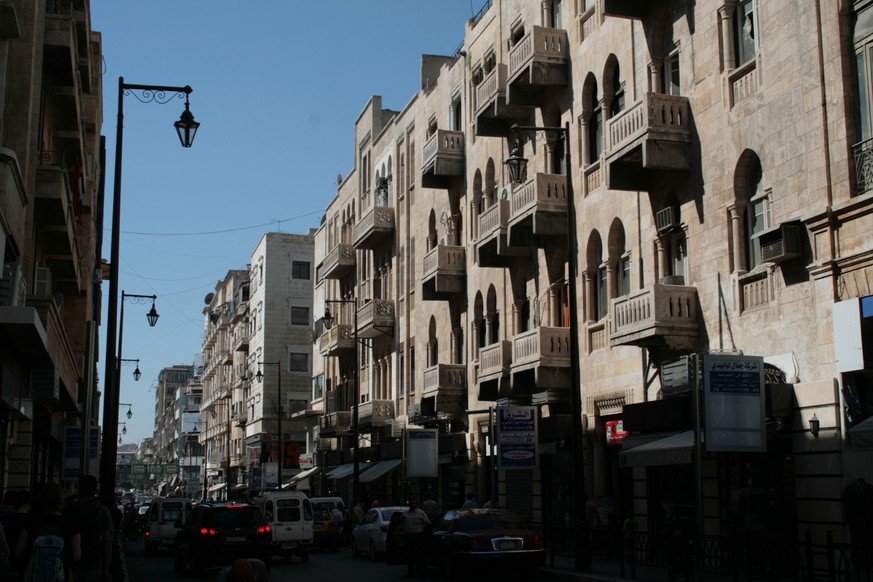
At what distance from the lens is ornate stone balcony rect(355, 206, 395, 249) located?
50.1m

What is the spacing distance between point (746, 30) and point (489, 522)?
1159 cm

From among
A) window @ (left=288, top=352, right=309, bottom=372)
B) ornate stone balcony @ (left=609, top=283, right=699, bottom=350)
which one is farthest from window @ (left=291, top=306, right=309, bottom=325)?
ornate stone balcony @ (left=609, top=283, right=699, bottom=350)

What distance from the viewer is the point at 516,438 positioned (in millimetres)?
25703

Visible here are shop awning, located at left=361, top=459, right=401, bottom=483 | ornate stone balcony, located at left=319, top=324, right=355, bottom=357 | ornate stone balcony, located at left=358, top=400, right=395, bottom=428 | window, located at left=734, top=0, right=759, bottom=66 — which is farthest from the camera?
ornate stone balcony, located at left=319, top=324, right=355, bottom=357

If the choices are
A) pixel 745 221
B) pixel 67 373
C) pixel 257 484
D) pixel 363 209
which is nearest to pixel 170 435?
pixel 257 484

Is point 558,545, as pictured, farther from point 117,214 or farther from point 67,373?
point 67,373

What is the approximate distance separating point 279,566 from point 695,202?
13.8 meters

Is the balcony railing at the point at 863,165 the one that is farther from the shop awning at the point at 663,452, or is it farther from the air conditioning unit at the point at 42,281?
the air conditioning unit at the point at 42,281

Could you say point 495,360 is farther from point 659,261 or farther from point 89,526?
point 89,526

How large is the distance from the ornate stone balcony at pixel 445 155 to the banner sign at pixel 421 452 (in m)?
10.4

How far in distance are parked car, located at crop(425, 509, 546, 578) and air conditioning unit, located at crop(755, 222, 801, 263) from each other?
7.23 metres

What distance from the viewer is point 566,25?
31672 millimetres

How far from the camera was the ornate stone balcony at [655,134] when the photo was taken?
79.1ft

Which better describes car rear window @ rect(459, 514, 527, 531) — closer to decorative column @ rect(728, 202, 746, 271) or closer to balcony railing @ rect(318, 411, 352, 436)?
decorative column @ rect(728, 202, 746, 271)
